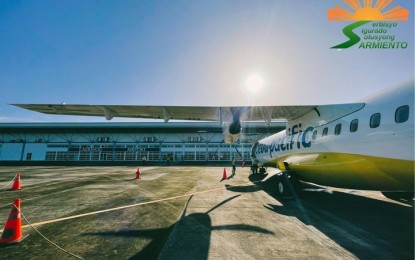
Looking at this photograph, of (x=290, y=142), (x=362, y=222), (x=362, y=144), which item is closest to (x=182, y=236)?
(x=362, y=222)

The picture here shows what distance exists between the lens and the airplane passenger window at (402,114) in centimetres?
538

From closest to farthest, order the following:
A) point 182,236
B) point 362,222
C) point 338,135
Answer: point 182,236, point 362,222, point 338,135

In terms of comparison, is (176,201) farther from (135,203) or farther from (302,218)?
(302,218)

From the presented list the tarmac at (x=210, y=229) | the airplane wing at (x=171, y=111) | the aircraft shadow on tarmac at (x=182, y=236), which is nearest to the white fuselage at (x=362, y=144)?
the tarmac at (x=210, y=229)

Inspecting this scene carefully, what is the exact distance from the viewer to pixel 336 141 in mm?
7645

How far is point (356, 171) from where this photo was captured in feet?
22.4

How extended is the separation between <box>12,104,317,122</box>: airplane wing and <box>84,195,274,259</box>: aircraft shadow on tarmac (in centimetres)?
587

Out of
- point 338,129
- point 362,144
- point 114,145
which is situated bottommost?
point 362,144

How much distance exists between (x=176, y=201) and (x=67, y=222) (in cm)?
375

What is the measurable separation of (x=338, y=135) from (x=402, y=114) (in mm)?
2243

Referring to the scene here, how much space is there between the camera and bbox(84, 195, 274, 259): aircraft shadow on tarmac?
3.95m

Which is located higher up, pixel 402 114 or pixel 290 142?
pixel 402 114

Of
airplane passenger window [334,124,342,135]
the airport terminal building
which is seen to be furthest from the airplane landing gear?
the airport terminal building

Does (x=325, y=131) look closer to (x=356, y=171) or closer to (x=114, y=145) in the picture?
(x=356, y=171)
